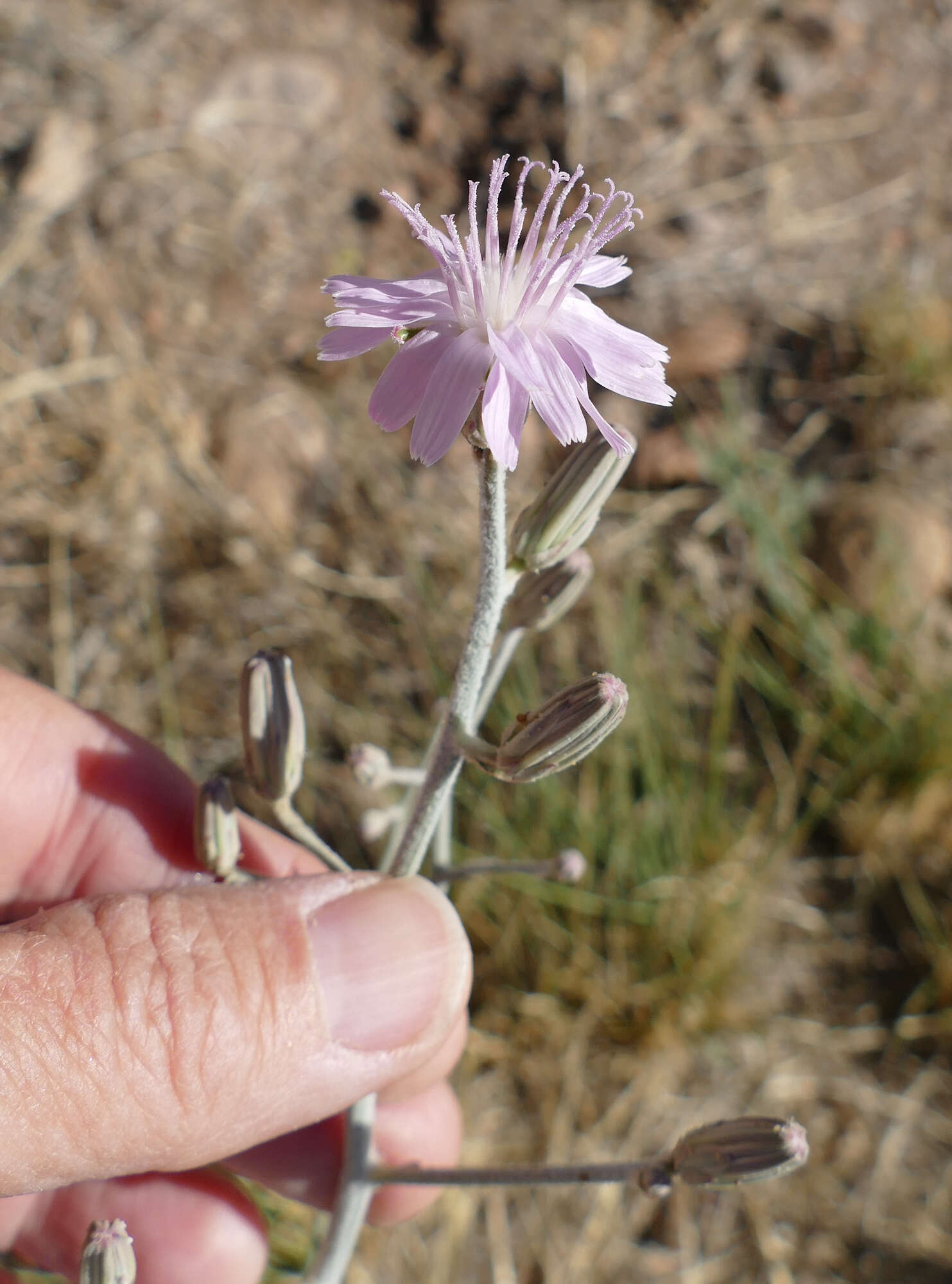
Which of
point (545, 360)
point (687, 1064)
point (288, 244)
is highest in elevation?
point (288, 244)

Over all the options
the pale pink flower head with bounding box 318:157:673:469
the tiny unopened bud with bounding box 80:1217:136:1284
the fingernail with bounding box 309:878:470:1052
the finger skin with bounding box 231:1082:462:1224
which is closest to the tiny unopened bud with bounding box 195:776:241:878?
the fingernail with bounding box 309:878:470:1052

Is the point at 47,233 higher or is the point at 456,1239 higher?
the point at 47,233

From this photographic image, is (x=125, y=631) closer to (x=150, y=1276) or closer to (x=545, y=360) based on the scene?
(x=150, y=1276)

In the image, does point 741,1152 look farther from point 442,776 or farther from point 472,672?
point 472,672

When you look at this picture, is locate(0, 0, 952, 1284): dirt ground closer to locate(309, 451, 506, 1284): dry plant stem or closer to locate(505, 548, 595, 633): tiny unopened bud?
locate(309, 451, 506, 1284): dry plant stem

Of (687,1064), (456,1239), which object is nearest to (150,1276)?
(456,1239)

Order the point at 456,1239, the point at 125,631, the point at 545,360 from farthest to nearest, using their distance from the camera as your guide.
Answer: the point at 125,631, the point at 456,1239, the point at 545,360
